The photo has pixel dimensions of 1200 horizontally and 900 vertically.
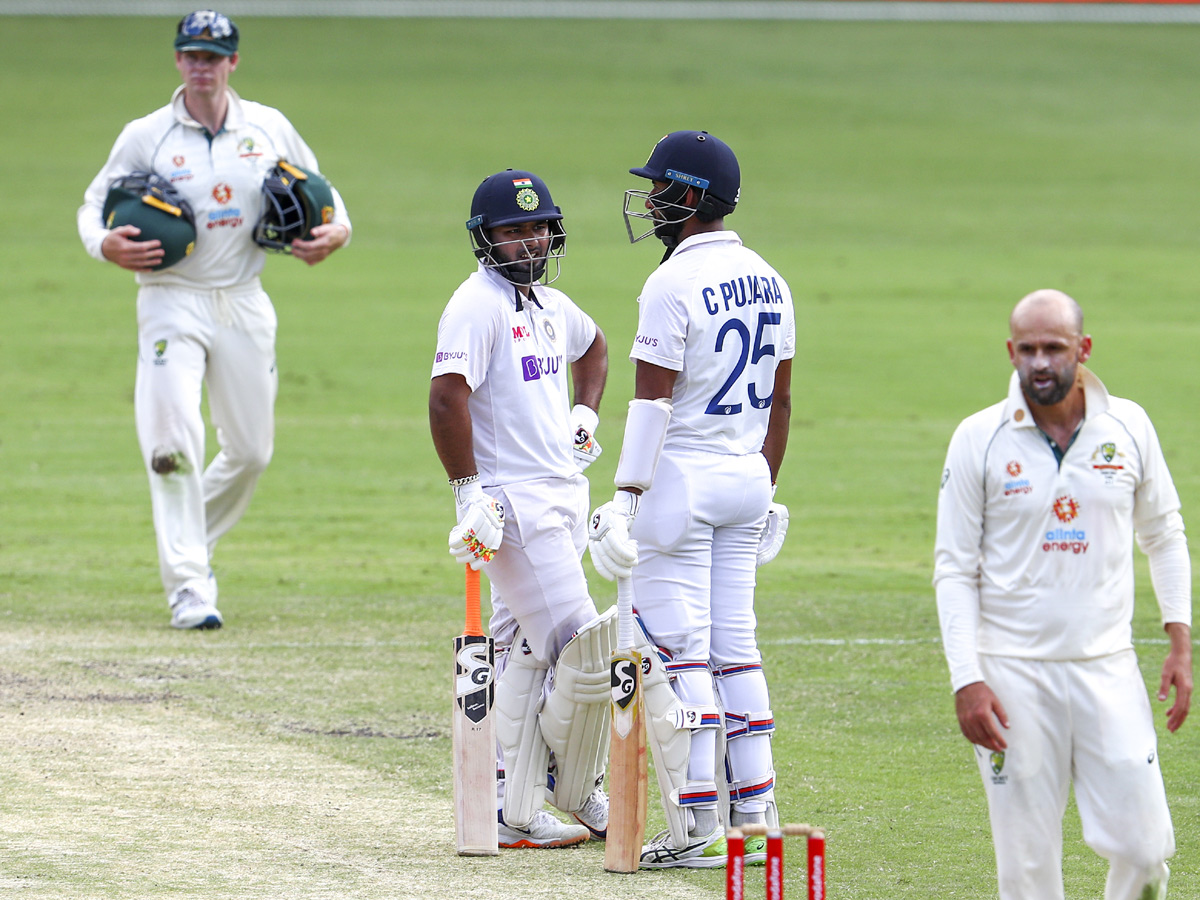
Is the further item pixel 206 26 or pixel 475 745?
pixel 206 26

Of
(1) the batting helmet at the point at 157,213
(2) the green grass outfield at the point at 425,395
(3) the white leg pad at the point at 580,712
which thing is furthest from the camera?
(1) the batting helmet at the point at 157,213

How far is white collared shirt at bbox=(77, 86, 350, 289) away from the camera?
31.9 ft

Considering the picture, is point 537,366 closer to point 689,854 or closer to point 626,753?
point 626,753

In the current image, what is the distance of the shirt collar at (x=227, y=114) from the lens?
984 centimetres

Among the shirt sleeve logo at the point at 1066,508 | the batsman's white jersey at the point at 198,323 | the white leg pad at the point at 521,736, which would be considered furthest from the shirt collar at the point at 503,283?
the batsman's white jersey at the point at 198,323

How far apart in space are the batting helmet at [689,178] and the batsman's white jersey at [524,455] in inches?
22.8

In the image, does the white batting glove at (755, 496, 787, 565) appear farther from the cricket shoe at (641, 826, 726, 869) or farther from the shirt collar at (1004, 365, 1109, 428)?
the shirt collar at (1004, 365, 1109, 428)

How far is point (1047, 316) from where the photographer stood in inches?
190

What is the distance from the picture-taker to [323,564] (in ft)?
38.2

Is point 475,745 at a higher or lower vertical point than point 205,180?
lower

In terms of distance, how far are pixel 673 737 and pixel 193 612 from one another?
4.08m

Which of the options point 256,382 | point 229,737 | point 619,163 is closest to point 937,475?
point 256,382

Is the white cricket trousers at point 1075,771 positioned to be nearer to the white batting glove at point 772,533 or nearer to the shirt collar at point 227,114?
the white batting glove at point 772,533

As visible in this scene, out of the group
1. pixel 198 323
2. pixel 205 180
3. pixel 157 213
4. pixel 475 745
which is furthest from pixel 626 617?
pixel 205 180
